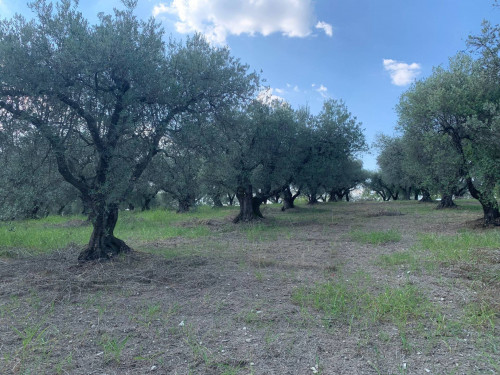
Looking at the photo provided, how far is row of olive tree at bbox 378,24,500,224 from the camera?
10.8 metres

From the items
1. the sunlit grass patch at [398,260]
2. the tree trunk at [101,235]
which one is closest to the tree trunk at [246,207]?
the tree trunk at [101,235]

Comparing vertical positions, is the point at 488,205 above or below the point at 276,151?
below

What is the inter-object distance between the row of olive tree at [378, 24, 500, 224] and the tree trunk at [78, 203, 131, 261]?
11254 millimetres

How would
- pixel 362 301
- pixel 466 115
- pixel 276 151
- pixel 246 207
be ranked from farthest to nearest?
→ pixel 246 207 → pixel 276 151 → pixel 466 115 → pixel 362 301

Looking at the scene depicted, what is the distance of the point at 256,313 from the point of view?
4.81m

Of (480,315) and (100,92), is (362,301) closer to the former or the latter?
(480,315)

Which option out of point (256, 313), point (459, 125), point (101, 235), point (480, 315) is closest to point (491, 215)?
point (459, 125)

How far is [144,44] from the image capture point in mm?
7867

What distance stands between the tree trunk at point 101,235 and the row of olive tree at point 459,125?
36.9ft

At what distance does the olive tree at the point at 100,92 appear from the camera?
689cm

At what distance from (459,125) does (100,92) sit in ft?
41.4

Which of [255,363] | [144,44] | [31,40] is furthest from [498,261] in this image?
[31,40]

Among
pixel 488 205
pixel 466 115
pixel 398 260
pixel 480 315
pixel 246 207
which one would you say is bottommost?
pixel 480 315

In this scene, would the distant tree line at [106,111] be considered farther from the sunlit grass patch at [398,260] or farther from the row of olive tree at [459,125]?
the row of olive tree at [459,125]
